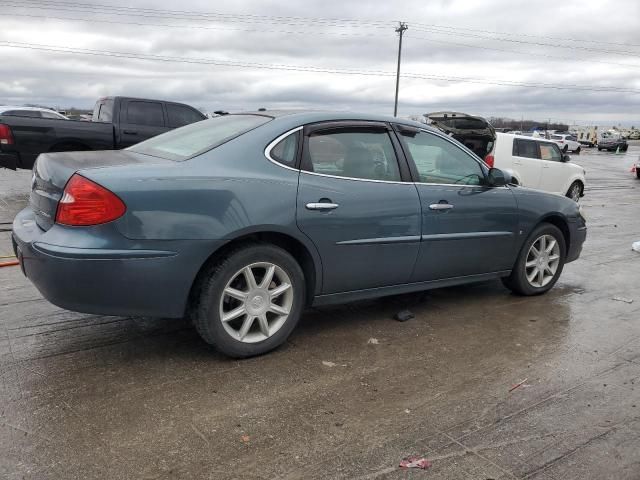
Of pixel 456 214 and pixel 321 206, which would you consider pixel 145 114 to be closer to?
pixel 456 214

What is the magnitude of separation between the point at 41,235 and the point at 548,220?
14.1 feet

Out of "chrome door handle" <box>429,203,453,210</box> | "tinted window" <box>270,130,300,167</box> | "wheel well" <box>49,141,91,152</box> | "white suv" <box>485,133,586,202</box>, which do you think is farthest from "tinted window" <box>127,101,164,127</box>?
"chrome door handle" <box>429,203,453,210</box>

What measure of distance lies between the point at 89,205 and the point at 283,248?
4.07 ft

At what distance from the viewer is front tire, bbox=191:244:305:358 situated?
3.52 m

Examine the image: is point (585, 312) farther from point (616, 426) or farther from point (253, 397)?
point (253, 397)

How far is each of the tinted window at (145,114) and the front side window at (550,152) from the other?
343 inches

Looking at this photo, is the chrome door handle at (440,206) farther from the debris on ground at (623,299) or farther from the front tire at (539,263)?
the debris on ground at (623,299)

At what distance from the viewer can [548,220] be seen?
17.9 ft

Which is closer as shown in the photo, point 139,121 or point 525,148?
point 139,121

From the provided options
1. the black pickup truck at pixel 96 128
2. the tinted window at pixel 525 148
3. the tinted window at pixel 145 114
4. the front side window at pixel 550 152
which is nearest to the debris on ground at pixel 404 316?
the black pickup truck at pixel 96 128

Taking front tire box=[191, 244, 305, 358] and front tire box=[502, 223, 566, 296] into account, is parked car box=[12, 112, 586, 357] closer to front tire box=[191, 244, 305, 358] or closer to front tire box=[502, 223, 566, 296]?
front tire box=[191, 244, 305, 358]

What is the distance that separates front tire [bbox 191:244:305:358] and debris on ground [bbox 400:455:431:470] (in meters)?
1.35

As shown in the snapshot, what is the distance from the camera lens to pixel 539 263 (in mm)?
5398

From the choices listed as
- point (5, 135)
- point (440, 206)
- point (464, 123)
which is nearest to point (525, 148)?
point (464, 123)
